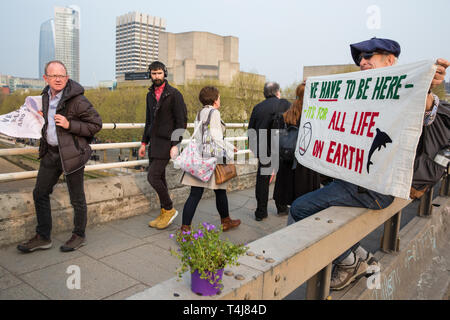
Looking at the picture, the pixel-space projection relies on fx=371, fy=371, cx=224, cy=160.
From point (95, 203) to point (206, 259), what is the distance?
3.69 meters

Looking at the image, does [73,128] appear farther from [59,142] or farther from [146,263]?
[146,263]

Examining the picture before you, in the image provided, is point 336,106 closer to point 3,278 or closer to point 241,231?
point 241,231

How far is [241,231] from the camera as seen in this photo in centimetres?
516

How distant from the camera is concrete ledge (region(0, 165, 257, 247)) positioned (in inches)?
160

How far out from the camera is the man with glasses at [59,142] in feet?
12.6

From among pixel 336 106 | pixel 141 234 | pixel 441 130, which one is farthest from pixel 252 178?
pixel 441 130

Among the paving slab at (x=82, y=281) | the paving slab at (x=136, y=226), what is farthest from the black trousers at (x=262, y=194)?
the paving slab at (x=82, y=281)

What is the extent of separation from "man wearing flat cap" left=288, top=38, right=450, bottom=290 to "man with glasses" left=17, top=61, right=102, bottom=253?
2371mm

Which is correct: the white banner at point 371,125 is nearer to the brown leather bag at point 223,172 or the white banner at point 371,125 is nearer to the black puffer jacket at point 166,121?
the brown leather bag at point 223,172

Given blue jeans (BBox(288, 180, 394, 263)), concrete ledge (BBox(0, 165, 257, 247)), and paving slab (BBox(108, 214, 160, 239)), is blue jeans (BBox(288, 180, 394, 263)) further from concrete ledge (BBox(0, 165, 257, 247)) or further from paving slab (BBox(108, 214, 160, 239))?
concrete ledge (BBox(0, 165, 257, 247))

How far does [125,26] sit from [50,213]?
694 feet

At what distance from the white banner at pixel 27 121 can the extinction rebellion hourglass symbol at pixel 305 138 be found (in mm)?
2740

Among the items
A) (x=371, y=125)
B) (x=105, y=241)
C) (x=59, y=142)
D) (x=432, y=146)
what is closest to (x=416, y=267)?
(x=432, y=146)

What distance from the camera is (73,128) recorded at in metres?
3.85
